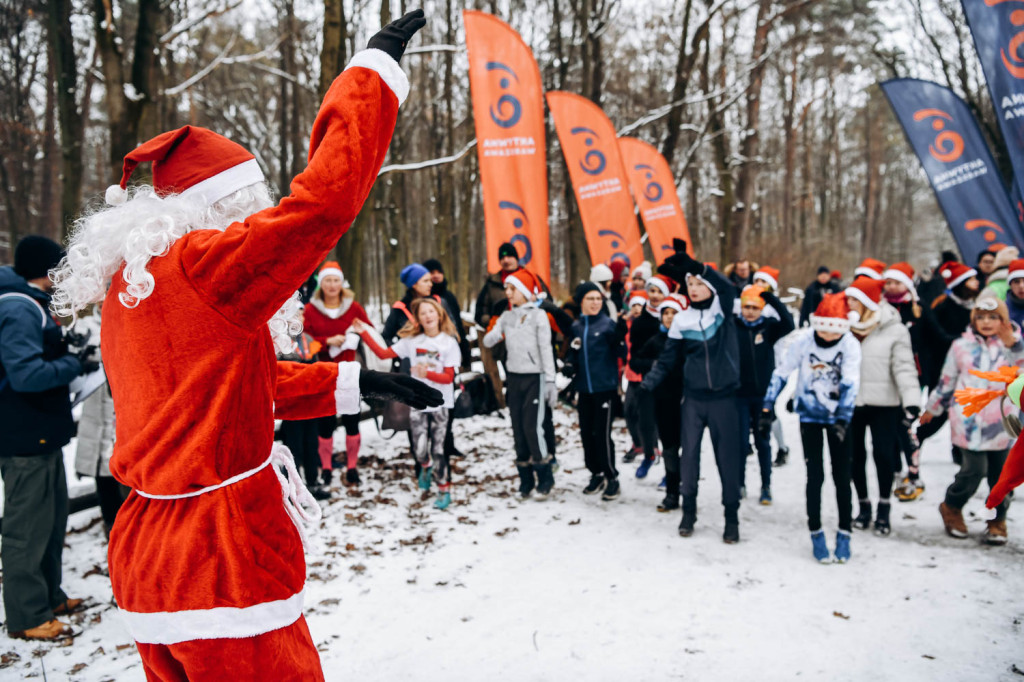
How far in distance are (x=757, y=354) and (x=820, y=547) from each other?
215 cm

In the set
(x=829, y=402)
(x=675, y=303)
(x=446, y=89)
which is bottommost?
(x=829, y=402)

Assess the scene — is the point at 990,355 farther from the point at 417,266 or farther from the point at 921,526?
the point at 417,266

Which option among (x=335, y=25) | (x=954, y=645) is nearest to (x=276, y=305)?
(x=954, y=645)

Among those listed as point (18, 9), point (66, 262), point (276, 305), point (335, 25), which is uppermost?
point (18, 9)

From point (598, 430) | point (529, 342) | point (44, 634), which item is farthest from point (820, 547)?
point (44, 634)

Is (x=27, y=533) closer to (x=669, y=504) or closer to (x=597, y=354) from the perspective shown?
(x=597, y=354)

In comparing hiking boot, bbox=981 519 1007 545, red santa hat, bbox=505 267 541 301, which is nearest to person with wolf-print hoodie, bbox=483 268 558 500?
red santa hat, bbox=505 267 541 301

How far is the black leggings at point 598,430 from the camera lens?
6324 millimetres

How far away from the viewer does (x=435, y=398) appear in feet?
6.18

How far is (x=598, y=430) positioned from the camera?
252 inches

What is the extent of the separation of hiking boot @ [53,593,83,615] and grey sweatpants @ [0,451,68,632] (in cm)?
19

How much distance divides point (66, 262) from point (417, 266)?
5207mm

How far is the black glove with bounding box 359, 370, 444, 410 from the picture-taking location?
1.87 meters

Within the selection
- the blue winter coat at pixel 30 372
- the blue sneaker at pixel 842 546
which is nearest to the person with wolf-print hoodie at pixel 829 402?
the blue sneaker at pixel 842 546
